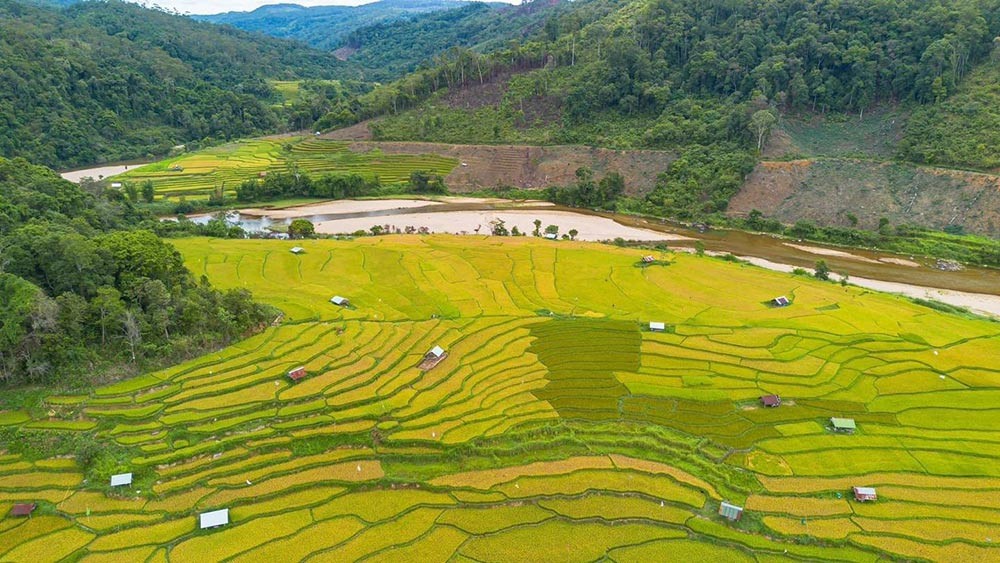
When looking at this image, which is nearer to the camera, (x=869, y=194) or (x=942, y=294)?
(x=942, y=294)

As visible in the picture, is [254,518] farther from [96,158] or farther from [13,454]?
[96,158]

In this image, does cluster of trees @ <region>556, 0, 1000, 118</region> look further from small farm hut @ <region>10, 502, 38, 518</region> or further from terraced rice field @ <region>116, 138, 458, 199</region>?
small farm hut @ <region>10, 502, 38, 518</region>

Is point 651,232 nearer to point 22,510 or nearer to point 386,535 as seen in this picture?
point 386,535

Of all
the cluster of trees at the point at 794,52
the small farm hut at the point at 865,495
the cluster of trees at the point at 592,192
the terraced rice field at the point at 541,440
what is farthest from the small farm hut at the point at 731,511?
the cluster of trees at the point at 794,52

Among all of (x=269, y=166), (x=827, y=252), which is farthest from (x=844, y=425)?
(x=269, y=166)

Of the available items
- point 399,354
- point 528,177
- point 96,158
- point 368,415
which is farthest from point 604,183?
point 96,158

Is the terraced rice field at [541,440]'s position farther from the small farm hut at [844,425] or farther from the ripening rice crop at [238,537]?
the small farm hut at [844,425]
